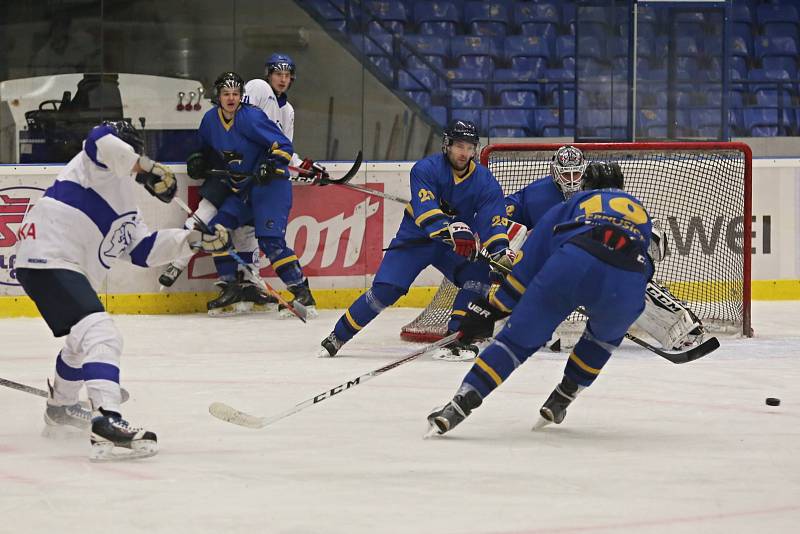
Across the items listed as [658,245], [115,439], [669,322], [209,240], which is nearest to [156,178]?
[209,240]

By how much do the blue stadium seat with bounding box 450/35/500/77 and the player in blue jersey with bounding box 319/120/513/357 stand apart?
2.65 metres

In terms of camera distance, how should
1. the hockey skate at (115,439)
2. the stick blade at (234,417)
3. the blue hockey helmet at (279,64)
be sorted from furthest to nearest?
the blue hockey helmet at (279,64), the stick blade at (234,417), the hockey skate at (115,439)

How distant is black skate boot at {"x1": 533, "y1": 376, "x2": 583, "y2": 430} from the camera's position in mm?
4273

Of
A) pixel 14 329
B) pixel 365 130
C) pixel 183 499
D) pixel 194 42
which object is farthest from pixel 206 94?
pixel 183 499

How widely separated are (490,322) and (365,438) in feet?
1.71

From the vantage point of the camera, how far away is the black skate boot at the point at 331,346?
19.6 feet

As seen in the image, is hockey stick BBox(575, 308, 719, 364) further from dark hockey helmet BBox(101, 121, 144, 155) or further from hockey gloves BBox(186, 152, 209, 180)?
hockey gloves BBox(186, 152, 209, 180)

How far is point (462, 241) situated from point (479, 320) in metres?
1.37

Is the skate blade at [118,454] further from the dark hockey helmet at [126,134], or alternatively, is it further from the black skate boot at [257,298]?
the black skate boot at [257,298]

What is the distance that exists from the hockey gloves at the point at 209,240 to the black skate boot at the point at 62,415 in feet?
2.04

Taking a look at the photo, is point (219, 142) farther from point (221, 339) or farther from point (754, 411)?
point (754, 411)

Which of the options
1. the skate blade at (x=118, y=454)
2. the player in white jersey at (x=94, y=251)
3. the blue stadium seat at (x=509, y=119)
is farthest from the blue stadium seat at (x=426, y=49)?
the skate blade at (x=118, y=454)

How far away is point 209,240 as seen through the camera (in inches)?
166

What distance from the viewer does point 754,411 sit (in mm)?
4691
